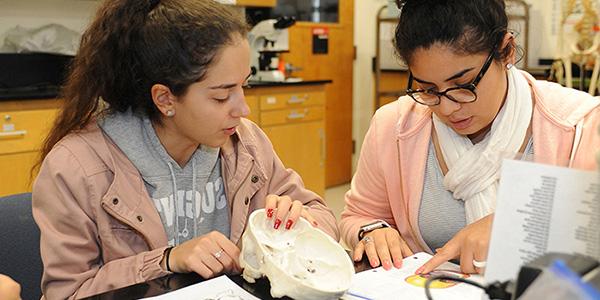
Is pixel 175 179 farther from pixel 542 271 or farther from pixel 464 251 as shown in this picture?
pixel 542 271

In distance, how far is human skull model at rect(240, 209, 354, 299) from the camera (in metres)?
0.85

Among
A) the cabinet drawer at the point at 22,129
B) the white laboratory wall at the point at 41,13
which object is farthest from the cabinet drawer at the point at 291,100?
the cabinet drawer at the point at 22,129

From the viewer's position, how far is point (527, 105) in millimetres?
1263

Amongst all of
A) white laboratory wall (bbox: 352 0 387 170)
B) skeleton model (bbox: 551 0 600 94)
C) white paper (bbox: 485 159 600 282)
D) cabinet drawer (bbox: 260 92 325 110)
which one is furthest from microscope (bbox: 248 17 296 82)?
white paper (bbox: 485 159 600 282)

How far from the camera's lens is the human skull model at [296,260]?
85cm

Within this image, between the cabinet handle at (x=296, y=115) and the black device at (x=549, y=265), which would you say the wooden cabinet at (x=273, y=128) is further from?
the black device at (x=549, y=265)

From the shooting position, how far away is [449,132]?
1.32 metres

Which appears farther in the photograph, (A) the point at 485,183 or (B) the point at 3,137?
(B) the point at 3,137

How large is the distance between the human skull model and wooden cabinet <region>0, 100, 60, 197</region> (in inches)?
78.1

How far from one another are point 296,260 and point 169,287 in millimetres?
202

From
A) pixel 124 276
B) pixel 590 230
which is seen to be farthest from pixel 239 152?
pixel 590 230

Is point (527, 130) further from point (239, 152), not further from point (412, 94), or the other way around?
point (239, 152)

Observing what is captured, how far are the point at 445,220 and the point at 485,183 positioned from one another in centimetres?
14

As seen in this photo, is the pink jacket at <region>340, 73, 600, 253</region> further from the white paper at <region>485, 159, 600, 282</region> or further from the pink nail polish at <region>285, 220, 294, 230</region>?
the white paper at <region>485, 159, 600, 282</region>
